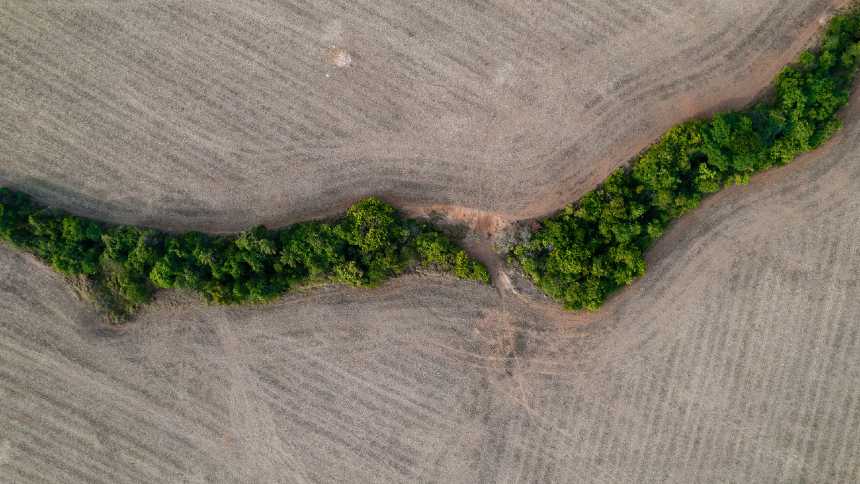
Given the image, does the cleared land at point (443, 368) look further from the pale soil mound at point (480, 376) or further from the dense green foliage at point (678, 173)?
the dense green foliage at point (678, 173)

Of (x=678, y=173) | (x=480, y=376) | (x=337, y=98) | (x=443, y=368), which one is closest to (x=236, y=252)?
(x=337, y=98)

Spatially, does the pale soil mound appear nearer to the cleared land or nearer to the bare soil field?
the cleared land

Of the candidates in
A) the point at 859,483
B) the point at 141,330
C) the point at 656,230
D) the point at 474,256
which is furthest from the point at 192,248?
the point at 859,483

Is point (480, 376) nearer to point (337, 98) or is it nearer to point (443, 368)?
point (443, 368)

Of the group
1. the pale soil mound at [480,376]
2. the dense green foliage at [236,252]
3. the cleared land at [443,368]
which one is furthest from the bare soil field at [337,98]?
the pale soil mound at [480,376]

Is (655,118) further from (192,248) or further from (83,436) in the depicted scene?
(83,436)

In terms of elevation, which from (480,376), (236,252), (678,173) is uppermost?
(678,173)
